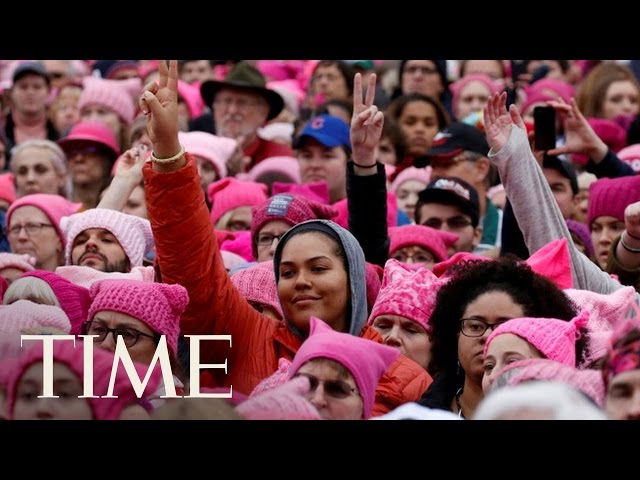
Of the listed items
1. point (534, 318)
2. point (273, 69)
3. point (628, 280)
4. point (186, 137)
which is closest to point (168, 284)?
point (534, 318)

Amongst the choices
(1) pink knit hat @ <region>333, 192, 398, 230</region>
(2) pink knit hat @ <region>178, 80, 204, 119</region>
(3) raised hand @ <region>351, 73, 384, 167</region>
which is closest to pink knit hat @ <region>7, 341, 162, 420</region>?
(3) raised hand @ <region>351, 73, 384, 167</region>

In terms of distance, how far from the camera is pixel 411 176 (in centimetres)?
999

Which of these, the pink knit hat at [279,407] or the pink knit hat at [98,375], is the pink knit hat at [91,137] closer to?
the pink knit hat at [98,375]

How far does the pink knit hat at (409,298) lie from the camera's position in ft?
21.9

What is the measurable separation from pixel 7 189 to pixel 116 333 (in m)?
4.04

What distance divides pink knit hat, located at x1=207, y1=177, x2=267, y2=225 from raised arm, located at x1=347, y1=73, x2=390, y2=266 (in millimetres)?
1798

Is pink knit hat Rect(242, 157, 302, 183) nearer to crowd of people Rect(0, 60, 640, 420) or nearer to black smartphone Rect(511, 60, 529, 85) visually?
crowd of people Rect(0, 60, 640, 420)

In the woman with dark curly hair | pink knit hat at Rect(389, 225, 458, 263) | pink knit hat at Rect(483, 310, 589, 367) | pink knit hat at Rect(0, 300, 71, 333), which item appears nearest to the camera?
pink knit hat at Rect(483, 310, 589, 367)

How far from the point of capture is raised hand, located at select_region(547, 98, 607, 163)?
8016 millimetres

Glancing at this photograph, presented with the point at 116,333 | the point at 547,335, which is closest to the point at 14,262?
the point at 116,333

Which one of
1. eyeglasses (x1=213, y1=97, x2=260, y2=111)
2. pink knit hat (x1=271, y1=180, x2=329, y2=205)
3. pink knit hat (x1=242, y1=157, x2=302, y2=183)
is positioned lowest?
pink knit hat (x1=271, y1=180, x2=329, y2=205)

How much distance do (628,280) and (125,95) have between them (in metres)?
5.37
